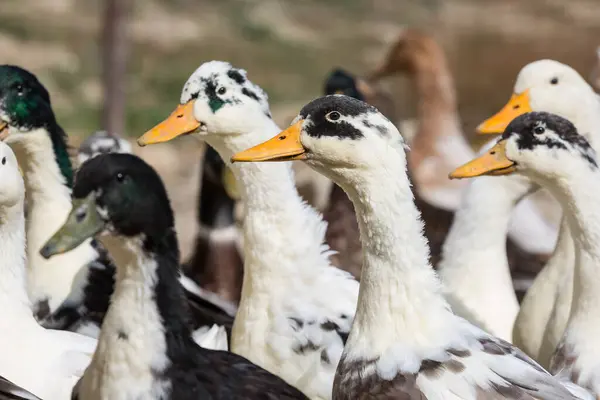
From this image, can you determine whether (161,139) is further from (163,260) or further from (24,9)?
(24,9)

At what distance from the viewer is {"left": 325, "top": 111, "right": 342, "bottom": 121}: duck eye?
112 inches

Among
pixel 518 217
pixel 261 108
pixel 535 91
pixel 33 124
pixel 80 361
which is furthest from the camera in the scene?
pixel 518 217

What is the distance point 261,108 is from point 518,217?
2.45 m

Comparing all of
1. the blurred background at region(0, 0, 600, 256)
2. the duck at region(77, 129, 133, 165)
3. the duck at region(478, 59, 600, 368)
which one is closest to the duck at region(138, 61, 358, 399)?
the duck at region(478, 59, 600, 368)

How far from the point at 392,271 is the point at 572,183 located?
0.71 m

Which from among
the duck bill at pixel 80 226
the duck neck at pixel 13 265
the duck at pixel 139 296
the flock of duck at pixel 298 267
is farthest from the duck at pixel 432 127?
the duck bill at pixel 80 226

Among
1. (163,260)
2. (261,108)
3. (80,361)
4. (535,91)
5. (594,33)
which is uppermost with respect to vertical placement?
(594,33)

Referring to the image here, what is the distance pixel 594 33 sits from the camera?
1454 cm

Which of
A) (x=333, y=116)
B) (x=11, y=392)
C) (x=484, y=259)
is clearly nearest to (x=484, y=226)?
(x=484, y=259)

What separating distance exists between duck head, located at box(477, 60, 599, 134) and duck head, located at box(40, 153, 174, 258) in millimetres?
1578

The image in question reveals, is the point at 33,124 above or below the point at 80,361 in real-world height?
above

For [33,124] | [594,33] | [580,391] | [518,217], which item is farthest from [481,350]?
[594,33]

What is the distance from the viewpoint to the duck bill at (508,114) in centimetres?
395

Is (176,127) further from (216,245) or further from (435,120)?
(435,120)
